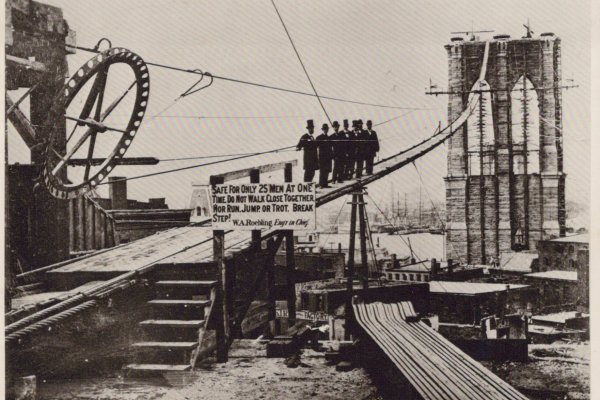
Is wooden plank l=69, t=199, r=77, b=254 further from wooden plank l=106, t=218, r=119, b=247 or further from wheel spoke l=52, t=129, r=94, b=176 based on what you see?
wheel spoke l=52, t=129, r=94, b=176

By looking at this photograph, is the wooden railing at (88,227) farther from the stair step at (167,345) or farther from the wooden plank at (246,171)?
the stair step at (167,345)

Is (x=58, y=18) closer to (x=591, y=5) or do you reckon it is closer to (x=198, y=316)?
(x=198, y=316)

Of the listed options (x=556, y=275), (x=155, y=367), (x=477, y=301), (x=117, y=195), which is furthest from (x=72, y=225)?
(x=556, y=275)

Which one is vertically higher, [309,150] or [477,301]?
[309,150]

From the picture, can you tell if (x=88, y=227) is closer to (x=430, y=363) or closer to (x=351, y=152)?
(x=351, y=152)

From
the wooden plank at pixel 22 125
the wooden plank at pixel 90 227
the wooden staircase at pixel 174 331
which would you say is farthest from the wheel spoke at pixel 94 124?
the wooden plank at pixel 90 227

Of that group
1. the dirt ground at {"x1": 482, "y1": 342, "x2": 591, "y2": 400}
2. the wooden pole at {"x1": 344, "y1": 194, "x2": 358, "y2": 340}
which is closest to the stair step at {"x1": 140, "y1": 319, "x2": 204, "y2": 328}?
the wooden pole at {"x1": 344, "y1": 194, "x2": 358, "y2": 340}

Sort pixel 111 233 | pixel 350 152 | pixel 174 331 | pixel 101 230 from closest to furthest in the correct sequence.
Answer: pixel 174 331 < pixel 101 230 < pixel 111 233 < pixel 350 152
